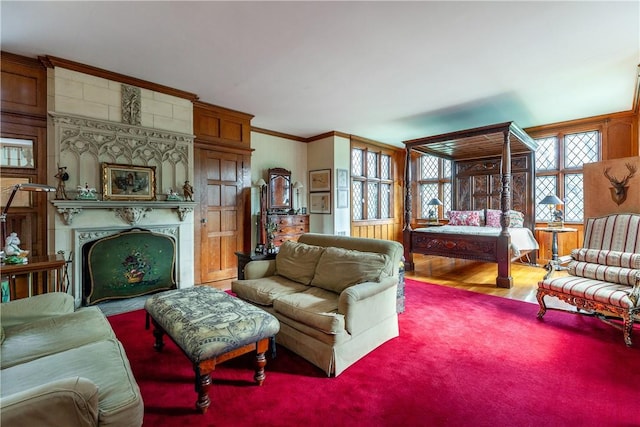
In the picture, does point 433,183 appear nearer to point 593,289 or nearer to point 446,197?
point 446,197

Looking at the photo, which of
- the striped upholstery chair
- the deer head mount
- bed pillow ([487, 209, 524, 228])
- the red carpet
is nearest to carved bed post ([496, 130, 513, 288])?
the striped upholstery chair

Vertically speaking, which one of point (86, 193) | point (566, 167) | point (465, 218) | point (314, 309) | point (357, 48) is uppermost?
point (357, 48)

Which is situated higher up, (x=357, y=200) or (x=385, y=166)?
(x=385, y=166)

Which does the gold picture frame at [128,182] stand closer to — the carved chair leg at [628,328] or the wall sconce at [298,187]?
the wall sconce at [298,187]

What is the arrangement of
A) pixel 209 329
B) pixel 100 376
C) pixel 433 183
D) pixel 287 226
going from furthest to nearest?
pixel 433 183 → pixel 287 226 → pixel 209 329 → pixel 100 376

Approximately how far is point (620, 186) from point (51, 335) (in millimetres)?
5716

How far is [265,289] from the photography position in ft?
9.04

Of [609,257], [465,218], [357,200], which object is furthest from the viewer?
[357,200]

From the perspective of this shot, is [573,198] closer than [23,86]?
No

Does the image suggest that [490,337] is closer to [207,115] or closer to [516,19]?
[516,19]

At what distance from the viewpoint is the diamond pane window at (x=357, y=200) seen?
6.95 meters

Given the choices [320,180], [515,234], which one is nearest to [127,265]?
[320,180]

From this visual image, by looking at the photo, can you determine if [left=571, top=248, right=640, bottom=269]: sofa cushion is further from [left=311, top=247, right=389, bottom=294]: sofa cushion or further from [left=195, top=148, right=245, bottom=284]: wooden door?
[left=195, top=148, right=245, bottom=284]: wooden door

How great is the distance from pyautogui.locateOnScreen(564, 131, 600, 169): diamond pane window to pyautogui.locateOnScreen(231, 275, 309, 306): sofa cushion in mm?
6026
